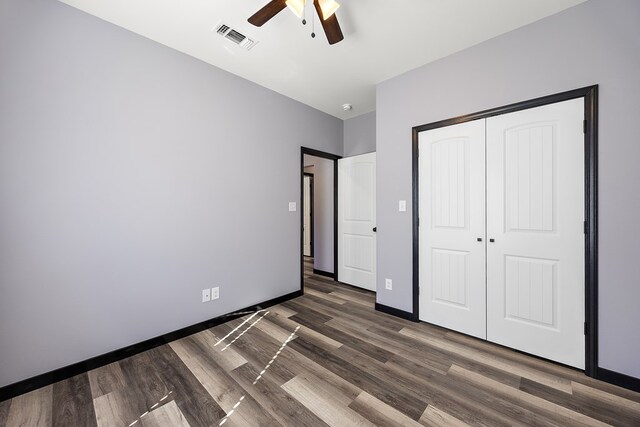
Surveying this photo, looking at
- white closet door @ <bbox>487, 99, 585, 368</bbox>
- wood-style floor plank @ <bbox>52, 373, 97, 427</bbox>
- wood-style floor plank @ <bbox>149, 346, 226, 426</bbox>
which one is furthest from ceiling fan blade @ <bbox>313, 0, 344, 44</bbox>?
wood-style floor plank @ <bbox>52, 373, 97, 427</bbox>

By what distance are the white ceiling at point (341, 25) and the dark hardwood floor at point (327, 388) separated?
8.79 feet

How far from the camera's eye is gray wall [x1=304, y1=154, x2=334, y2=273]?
4254 mm

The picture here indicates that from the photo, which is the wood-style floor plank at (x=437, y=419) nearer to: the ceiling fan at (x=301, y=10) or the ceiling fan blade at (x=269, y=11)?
the ceiling fan at (x=301, y=10)

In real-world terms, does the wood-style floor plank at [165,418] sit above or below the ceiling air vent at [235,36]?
below

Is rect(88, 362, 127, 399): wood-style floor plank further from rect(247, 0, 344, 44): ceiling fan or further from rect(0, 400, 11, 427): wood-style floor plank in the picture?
rect(247, 0, 344, 44): ceiling fan

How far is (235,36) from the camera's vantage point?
2.13 m

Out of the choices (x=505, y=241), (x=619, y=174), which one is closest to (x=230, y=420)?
(x=505, y=241)

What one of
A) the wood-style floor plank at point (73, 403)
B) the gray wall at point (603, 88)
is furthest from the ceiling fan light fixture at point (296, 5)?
the wood-style floor plank at point (73, 403)

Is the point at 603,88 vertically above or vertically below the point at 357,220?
above

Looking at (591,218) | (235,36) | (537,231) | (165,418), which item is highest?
(235,36)

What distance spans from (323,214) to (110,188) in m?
3.01

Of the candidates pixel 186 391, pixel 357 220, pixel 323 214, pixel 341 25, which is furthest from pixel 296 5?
pixel 323 214

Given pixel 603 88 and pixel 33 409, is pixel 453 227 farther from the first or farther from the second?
pixel 33 409

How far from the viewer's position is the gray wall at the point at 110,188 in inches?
63.8
